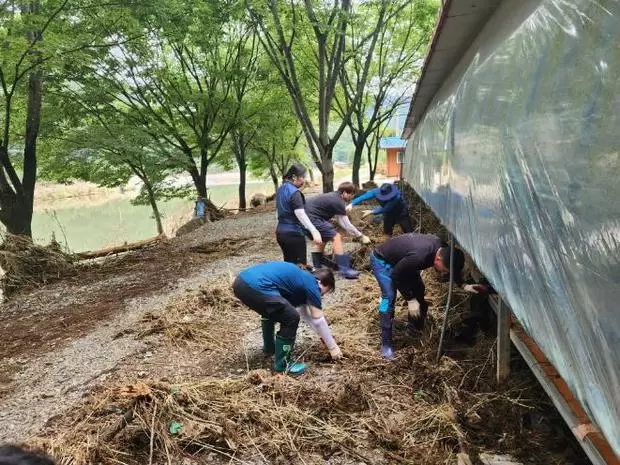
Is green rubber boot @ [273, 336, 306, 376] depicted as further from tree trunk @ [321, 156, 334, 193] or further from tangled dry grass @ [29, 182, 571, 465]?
tree trunk @ [321, 156, 334, 193]

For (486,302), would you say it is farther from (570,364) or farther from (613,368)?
(613,368)

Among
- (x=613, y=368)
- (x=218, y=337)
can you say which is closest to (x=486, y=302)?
(x=218, y=337)

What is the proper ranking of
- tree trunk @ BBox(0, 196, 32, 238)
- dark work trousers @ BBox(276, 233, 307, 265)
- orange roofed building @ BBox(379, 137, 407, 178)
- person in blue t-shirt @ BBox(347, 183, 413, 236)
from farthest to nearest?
orange roofed building @ BBox(379, 137, 407, 178), tree trunk @ BBox(0, 196, 32, 238), person in blue t-shirt @ BBox(347, 183, 413, 236), dark work trousers @ BBox(276, 233, 307, 265)

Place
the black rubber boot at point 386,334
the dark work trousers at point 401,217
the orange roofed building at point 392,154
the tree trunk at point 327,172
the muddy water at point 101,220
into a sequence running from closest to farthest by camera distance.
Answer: the black rubber boot at point 386,334 < the dark work trousers at point 401,217 < the tree trunk at point 327,172 < the muddy water at point 101,220 < the orange roofed building at point 392,154

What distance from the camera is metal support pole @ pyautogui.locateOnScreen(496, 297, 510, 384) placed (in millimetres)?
3395

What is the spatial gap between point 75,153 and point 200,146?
16.8ft

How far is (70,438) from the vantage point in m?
3.11

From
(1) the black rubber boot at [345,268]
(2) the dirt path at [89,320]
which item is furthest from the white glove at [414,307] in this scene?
(2) the dirt path at [89,320]

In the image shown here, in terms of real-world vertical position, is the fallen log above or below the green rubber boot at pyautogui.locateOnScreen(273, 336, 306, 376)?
below

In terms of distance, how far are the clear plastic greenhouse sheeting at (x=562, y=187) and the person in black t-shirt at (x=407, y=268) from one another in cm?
159

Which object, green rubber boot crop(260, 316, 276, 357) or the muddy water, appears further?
the muddy water

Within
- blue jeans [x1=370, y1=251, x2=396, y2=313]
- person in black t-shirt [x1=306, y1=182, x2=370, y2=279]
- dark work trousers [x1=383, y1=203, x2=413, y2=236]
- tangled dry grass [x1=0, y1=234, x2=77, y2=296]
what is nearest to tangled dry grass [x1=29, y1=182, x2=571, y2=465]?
blue jeans [x1=370, y1=251, x2=396, y2=313]

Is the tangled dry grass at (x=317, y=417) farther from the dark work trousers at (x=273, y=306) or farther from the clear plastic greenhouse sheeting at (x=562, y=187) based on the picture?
the clear plastic greenhouse sheeting at (x=562, y=187)

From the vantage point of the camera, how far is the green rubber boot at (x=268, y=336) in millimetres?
4699
